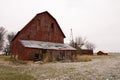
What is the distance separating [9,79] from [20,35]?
2671 cm

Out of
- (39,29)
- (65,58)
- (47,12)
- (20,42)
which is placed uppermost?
(47,12)

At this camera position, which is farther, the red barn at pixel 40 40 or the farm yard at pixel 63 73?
the red barn at pixel 40 40

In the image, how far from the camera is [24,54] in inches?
1400

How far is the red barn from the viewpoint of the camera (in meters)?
36.2

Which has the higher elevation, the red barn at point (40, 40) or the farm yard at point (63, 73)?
the red barn at point (40, 40)

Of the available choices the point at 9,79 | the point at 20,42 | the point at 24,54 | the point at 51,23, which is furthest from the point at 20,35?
the point at 9,79

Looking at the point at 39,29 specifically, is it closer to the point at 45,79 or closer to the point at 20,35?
the point at 20,35

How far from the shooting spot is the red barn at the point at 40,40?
36.2 metres

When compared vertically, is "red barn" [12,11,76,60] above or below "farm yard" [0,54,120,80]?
above

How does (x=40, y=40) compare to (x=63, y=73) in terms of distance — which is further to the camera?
(x=40, y=40)

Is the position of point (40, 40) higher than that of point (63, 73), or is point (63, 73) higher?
point (40, 40)

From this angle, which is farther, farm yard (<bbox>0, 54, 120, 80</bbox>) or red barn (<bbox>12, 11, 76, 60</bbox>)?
red barn (<bbox>12, 11, 76, 60</bbox>)

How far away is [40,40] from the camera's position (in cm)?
4112

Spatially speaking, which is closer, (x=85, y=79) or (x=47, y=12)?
(x=85, y=79)
